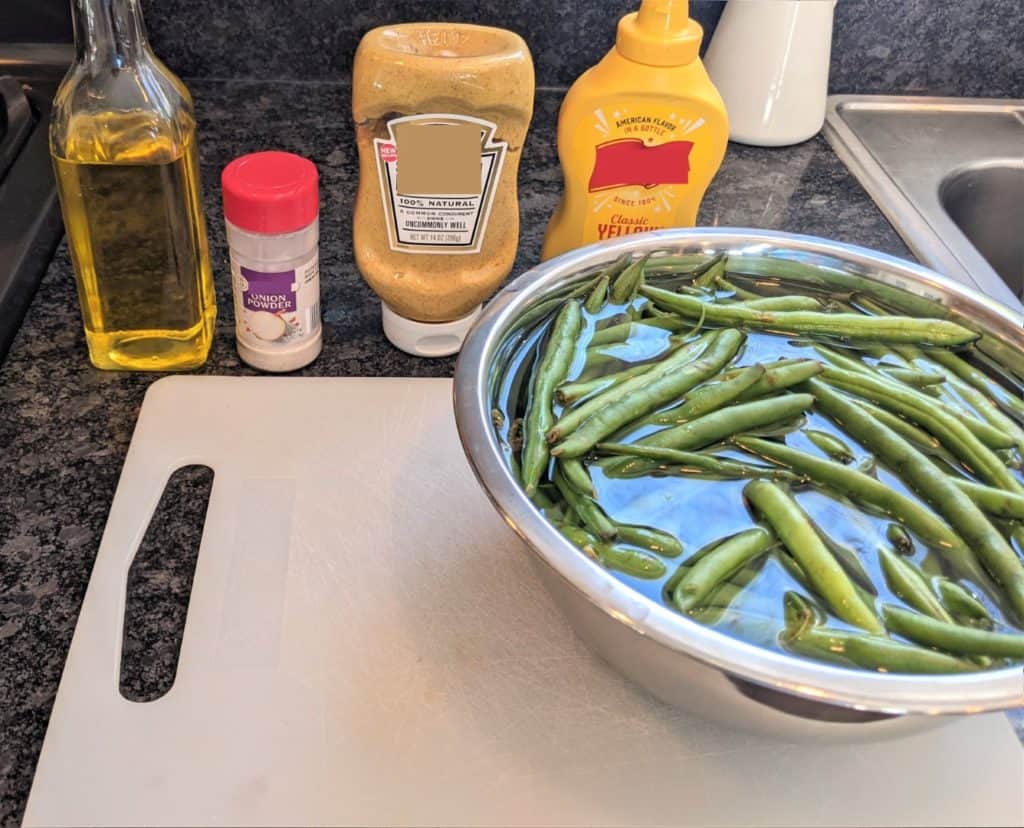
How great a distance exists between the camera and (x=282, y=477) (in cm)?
81

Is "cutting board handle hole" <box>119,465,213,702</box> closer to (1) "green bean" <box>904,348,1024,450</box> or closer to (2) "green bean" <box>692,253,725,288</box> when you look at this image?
(2) "green bean" <box>692,253,725,288</box>

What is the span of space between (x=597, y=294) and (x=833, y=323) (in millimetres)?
198

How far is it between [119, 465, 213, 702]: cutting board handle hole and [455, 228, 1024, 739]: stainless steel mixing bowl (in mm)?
263

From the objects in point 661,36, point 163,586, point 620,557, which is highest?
point 661,36

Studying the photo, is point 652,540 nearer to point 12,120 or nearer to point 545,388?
point 545,388

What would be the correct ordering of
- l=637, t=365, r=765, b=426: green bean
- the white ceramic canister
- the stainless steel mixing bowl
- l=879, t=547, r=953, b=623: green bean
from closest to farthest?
Result: the stainless steel mixing bowl, l=879, t=547, r=953, b=623: green bean, l=637, t=365, r=765, b=426: green bean, the white ceramic canister

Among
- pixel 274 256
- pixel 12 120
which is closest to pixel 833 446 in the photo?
pixel 274 256

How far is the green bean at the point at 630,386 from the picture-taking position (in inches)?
27.7

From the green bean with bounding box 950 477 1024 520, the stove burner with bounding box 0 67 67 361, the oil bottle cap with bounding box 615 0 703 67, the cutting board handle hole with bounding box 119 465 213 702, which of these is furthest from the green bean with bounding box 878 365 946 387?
the stove burner with bounding box 0 67 67 361

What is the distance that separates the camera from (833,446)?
0.72 meters

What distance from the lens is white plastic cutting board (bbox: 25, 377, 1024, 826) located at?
2.02 ft

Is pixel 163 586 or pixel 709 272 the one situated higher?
pixel 709 272

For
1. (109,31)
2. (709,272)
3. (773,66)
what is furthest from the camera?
(773,66)

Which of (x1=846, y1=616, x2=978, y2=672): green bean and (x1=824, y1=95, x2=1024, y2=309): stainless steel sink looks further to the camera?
(x1=824, y1=95, x2=1024, y2=309): stainless steel sink
